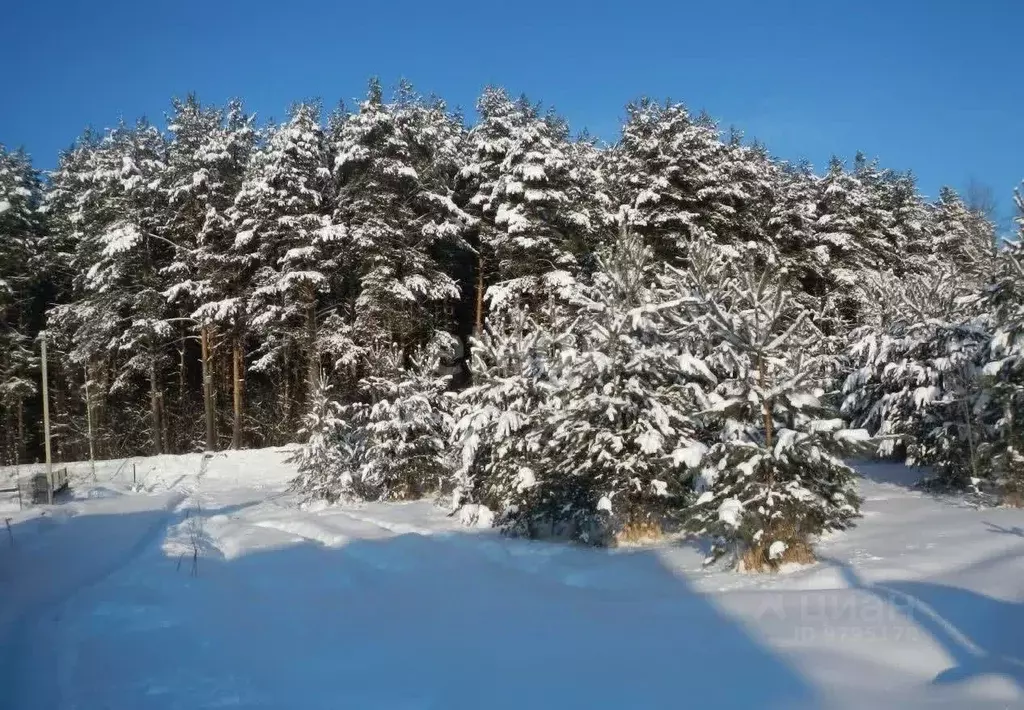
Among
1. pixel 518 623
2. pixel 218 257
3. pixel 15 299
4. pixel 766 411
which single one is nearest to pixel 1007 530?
pixel 766 411

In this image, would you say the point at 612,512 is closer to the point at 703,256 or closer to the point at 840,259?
A: the point at 703,256

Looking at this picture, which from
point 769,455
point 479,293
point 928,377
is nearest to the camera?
point 769,455

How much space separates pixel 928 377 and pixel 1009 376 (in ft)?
12.5

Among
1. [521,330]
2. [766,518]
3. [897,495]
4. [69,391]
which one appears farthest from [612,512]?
[69,391]

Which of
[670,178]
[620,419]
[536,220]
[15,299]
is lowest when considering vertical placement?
[620,419]

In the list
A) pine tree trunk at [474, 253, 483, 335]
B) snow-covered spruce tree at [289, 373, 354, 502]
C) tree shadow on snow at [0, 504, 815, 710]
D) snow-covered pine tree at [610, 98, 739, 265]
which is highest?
snow-covered pine tree at [610, 98, 739, 265]

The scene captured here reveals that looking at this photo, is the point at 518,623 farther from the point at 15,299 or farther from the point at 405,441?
the point at 15,299

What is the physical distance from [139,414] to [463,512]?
2698 cm

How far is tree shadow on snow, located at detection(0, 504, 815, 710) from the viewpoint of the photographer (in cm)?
571

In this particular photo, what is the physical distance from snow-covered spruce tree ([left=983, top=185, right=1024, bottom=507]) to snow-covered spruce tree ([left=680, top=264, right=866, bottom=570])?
4.18m

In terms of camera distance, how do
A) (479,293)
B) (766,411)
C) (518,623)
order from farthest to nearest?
(479,293)
(766,411)
(518,623)

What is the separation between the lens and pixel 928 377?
15164 mm

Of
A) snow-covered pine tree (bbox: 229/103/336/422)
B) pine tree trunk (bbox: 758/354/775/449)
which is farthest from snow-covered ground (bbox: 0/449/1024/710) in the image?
snow-covered pine tree (bbox: 229/103/336/422)

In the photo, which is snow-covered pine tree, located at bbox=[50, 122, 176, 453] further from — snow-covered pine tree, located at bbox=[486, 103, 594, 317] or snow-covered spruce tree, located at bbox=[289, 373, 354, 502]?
snow-covered pine tree, located at bbox=[486, 103, 594, 317]
